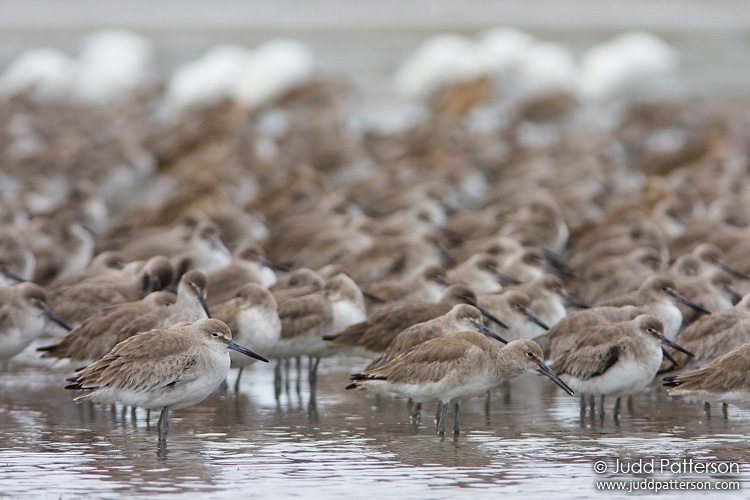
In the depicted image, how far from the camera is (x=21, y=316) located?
11883 millimetres

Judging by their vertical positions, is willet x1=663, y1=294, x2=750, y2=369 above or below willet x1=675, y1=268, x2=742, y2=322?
below

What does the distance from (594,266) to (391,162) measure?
9864 mm

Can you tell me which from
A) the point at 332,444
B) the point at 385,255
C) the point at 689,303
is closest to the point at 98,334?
the point at 332,444

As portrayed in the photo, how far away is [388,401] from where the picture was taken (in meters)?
11.4

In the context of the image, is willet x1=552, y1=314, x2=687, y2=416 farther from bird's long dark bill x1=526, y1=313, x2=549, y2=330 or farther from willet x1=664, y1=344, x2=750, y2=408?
bird's long dark bill x1=526, y1=313, x2=549, y2=330

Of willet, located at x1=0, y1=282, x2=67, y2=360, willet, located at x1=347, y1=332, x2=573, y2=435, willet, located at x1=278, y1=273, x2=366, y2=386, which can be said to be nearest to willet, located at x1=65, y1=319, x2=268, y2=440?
willet, located at x1=347, y1=332, x2=573, y2=435

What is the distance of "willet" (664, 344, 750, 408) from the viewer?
9.66 m

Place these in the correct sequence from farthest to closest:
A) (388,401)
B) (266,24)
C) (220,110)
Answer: (266,24) < (220,110) < (388,401)

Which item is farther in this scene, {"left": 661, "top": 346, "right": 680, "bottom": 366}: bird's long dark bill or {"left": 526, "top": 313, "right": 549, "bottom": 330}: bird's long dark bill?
{"left": 526, "top": 313, "right": 549, "bottom": 330}: bird's long dark bill

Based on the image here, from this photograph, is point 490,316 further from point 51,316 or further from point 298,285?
point 51,316

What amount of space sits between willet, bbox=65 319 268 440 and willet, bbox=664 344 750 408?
3.29m

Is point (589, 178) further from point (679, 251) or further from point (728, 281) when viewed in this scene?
point (728, 281)

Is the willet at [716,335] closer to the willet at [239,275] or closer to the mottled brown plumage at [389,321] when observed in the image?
the mottled brown plumage at [389,321]

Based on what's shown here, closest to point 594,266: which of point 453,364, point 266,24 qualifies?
point 453,364
